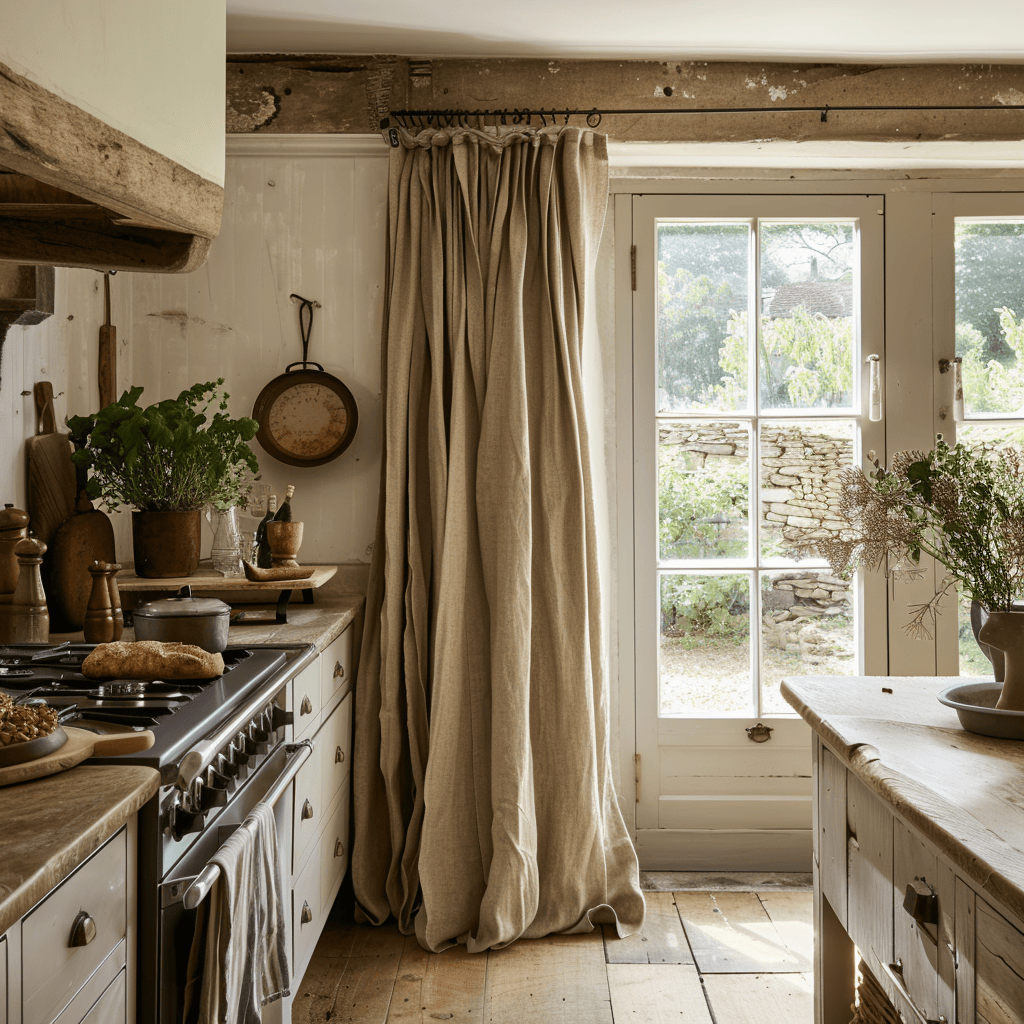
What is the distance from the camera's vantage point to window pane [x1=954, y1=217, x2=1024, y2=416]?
9.87 feet

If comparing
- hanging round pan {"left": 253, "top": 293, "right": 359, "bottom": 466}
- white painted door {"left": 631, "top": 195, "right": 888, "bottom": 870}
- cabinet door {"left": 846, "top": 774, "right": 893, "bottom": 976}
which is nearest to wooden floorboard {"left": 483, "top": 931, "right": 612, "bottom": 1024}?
white painted door {"left": 631, "top": 195, "right": 888, "bottom": 870}

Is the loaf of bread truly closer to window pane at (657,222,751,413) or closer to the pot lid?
the pot lid

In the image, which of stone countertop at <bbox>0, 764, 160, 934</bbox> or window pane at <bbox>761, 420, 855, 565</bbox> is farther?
window pane at <bbox>761, 420, 855, 565</bbox>

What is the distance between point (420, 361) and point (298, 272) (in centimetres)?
51

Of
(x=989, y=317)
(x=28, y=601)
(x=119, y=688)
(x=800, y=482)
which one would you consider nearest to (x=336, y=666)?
(x=28, y=601)

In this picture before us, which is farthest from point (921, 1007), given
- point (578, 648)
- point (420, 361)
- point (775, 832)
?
point (420, 361)

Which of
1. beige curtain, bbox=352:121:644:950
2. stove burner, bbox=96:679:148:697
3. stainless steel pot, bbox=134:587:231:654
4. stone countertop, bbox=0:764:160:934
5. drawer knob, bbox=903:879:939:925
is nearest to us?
stone countertop, bbox=0:764:160:934

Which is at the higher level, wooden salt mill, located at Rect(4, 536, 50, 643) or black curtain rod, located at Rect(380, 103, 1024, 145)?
black curtain rod, located at Rect(380, 103, 1024, 145)

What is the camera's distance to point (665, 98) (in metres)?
2.74

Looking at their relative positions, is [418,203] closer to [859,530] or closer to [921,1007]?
[859,530]

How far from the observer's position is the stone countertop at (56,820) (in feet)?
2.79

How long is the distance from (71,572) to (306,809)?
77 cm

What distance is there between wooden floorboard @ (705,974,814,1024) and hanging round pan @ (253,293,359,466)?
1.80 meters

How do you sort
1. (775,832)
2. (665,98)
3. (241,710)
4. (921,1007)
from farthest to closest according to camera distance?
1. (775,832)
2. (665,98)
3. (241,710)
4. (921,1007)
